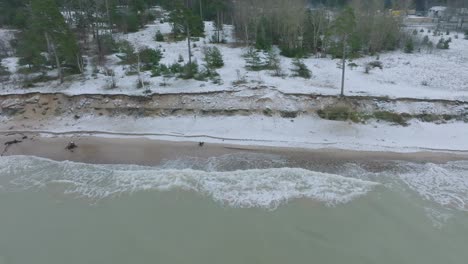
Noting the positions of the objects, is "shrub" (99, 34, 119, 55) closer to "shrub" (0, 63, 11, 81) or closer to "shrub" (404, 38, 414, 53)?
"shrub" (0, 63, 11, 81)

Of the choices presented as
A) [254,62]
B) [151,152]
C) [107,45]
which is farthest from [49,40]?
[254,62]

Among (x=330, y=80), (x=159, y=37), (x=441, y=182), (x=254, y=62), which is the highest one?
(x=159, y=37)

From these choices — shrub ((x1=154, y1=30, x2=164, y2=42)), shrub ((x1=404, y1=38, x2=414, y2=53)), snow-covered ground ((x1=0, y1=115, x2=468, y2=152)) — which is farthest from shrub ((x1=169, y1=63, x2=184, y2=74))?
shrub ((x1=404, y1=38, x2=414, y2=53))

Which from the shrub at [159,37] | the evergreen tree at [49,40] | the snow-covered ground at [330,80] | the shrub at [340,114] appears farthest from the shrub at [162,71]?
the shrub at [340,114]

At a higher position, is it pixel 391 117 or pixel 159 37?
pixel 159 37

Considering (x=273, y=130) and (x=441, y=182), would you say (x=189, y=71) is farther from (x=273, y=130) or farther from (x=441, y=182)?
(x=441, y=182)

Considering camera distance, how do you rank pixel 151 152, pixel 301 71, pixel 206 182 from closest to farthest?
pixel 206 182 → pixel 151 152 → pixel 301 71

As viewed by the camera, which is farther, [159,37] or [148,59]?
[159,37]
